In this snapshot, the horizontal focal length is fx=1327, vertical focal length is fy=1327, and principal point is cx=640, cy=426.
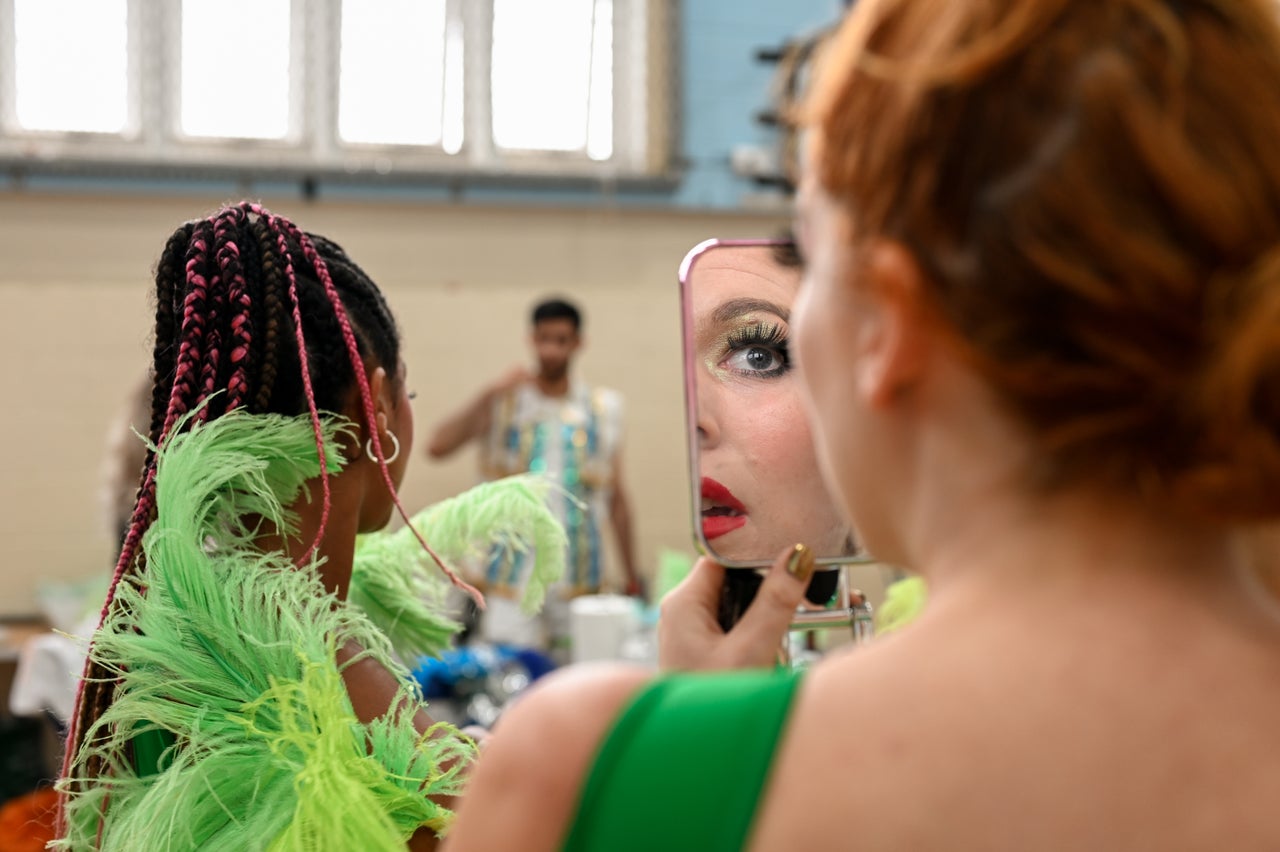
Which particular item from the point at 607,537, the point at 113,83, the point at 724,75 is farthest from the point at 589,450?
the point at 113,83

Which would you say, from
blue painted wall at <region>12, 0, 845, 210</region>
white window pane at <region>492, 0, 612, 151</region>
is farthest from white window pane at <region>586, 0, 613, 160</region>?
blue painted wall at <region>12, 0, 845, 210</region>

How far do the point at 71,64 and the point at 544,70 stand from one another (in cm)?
154

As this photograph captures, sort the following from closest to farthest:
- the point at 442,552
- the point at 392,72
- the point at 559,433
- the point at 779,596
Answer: the point at 779,596
the point at 442,552
the point at 559,433
the point at 392,72

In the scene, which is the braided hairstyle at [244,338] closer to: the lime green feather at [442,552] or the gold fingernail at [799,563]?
the lime green feather at [442,552]

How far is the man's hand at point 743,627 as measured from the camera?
801 millimetres

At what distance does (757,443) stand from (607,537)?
3.59 meters

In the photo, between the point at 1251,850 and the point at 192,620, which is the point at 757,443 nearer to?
the point at 192,620

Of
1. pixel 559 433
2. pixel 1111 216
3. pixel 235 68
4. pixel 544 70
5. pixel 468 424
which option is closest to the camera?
pixel 1111 216

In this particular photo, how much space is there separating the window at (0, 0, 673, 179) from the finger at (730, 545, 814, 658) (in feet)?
12.6

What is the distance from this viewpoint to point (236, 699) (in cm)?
87

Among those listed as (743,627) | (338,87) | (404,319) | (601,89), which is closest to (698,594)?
(743,627)

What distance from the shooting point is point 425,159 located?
4531 mm

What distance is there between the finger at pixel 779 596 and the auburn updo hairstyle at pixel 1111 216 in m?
0.34

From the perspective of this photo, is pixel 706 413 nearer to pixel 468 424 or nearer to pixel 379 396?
pixel 379 396
